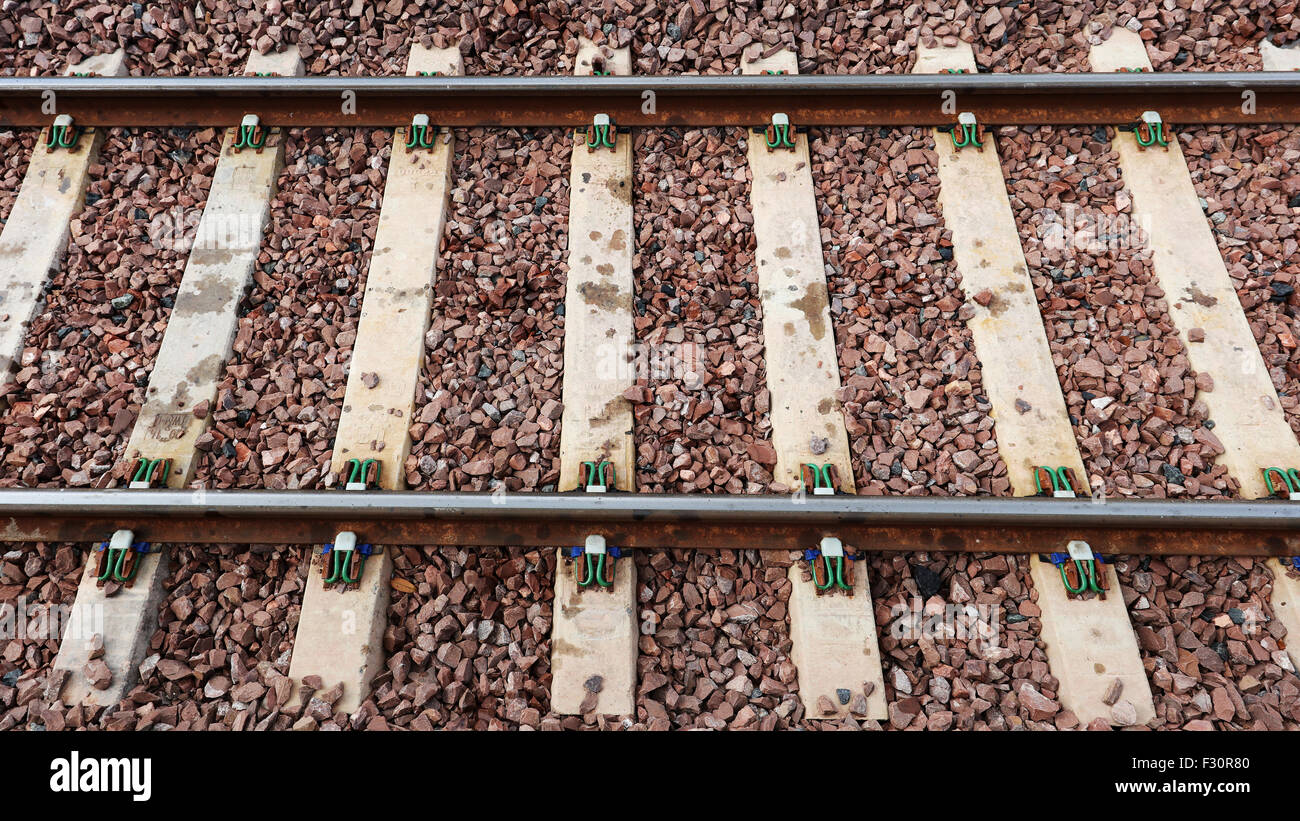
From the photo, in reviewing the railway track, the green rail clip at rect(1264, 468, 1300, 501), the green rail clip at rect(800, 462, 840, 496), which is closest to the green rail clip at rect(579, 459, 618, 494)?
the railway track

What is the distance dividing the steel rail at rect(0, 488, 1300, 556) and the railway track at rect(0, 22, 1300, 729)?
0.06ft

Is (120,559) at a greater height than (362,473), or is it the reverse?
(362,473)

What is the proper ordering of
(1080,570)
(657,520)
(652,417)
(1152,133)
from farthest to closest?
(1152,133), (652,417), (657,520), (1080,570)

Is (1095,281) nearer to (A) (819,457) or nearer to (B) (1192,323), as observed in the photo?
(B) (1192,323)

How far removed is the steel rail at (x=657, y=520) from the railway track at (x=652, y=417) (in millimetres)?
17

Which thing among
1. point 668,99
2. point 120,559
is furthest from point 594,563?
point 668,99

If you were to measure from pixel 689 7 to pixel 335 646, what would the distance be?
4171mm

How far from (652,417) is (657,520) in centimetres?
52

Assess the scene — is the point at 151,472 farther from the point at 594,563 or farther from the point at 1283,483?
the point at 1283,483

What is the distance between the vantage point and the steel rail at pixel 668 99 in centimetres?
425

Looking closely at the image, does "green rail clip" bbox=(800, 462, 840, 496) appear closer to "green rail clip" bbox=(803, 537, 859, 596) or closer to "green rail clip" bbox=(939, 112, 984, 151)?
"green rail clip" bbox=(803, 537, 859, 596)

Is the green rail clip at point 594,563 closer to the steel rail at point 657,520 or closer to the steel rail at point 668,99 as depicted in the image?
the steel rail at point 657,520

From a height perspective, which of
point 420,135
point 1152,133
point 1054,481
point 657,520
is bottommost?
point 657,520

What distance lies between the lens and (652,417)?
3490 mm
